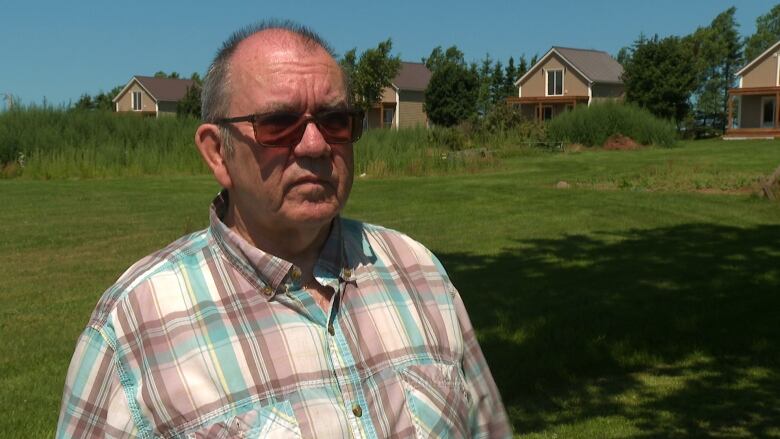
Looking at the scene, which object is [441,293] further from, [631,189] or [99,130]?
[99,130]

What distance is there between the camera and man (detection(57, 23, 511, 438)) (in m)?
2.13

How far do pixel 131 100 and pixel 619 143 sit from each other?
54.5 metres

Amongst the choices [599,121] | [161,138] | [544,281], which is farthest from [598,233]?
[599,121]

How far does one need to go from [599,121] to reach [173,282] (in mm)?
37842

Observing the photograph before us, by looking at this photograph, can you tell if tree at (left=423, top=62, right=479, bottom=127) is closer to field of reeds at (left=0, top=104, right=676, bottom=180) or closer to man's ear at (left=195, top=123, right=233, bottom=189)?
field of reeds at (left=0, top=104, right=676, bottom=180)

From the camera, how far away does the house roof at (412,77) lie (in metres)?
70.6

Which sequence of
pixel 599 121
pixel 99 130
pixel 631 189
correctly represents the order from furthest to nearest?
pixel 599 121 < pixel 99 130 < pixel 631 189

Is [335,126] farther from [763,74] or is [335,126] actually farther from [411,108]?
[411,108]

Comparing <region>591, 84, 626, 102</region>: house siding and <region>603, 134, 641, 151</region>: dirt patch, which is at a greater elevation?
<region>591, 84, 626, 102</region>: house siding

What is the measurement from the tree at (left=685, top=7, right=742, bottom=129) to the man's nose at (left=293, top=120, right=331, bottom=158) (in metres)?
75.0

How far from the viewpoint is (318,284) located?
2.39m

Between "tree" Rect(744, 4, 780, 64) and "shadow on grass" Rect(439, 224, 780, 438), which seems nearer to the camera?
"shadow on grass" Rect(439, 224, 780, 438)

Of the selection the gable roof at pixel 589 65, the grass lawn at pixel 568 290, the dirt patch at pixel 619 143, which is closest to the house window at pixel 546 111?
the gable roof at pixel 589 65

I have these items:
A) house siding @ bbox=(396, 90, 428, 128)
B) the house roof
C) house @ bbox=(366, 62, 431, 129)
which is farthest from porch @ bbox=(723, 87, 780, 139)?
the house roof
